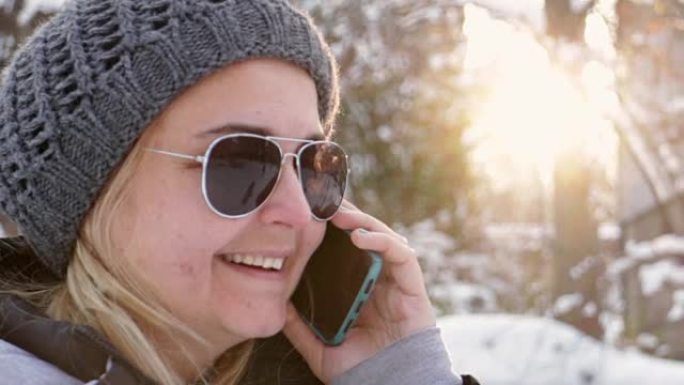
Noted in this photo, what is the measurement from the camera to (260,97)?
5.41ft

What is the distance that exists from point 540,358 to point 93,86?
9.94 ft

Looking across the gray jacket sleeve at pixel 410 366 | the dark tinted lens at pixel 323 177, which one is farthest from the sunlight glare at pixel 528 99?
the dark tinted lens at pixel 323 177

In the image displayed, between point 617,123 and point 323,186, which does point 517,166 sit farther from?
point 323,186

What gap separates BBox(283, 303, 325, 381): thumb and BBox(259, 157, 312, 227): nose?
1.49 ft

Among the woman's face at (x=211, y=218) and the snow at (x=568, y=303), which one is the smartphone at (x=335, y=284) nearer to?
the woman's face at (x=211, y=218)

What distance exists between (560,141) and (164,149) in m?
4.37

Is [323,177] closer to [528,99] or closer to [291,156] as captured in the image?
[291,156]

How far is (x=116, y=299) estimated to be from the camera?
1.60 metres

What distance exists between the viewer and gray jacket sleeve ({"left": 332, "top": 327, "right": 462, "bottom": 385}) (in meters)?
1.94

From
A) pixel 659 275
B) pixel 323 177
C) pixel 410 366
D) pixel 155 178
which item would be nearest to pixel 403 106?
pixel 659 275

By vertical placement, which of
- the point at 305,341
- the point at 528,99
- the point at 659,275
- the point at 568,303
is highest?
the point at 305,341

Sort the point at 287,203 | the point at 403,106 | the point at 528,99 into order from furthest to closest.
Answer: the point at 403,106 < the point at 528,99 < the point at 287,203

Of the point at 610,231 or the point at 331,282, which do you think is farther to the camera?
the point at 610,231

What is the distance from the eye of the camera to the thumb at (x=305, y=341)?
2084mm
